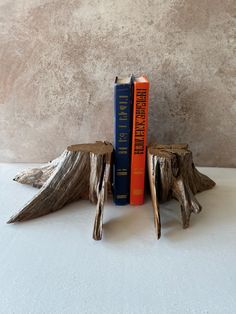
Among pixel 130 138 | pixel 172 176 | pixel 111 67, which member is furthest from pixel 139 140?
pixel 111 67

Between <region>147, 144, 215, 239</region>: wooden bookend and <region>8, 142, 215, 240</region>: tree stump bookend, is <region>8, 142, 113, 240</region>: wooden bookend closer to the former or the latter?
<region>8, 142, 215, 240</region>: tree stump bookend

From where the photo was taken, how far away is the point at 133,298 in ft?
1.84

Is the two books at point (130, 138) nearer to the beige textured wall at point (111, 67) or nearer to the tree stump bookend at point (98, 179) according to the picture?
the tree stump bookend at point (98, 179)

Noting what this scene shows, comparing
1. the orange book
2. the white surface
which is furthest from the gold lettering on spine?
the white surface

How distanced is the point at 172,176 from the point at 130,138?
0.16m

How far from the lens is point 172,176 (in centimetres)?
86

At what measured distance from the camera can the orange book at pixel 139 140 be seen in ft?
2.67

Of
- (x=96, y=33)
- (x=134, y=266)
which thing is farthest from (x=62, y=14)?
(x=134, y=266)

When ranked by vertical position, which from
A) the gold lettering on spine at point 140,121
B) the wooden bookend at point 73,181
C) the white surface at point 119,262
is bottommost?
the white surface at point 119,262

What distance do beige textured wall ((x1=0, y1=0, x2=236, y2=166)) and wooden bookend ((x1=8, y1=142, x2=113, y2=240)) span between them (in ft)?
0.84

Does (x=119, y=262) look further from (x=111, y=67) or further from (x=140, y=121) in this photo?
(x=111, y=67)

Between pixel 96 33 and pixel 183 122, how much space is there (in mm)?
431

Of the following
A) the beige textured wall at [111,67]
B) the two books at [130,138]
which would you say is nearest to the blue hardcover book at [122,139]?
the two books at [130,138]

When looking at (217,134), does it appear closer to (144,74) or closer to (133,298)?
(144,74)
